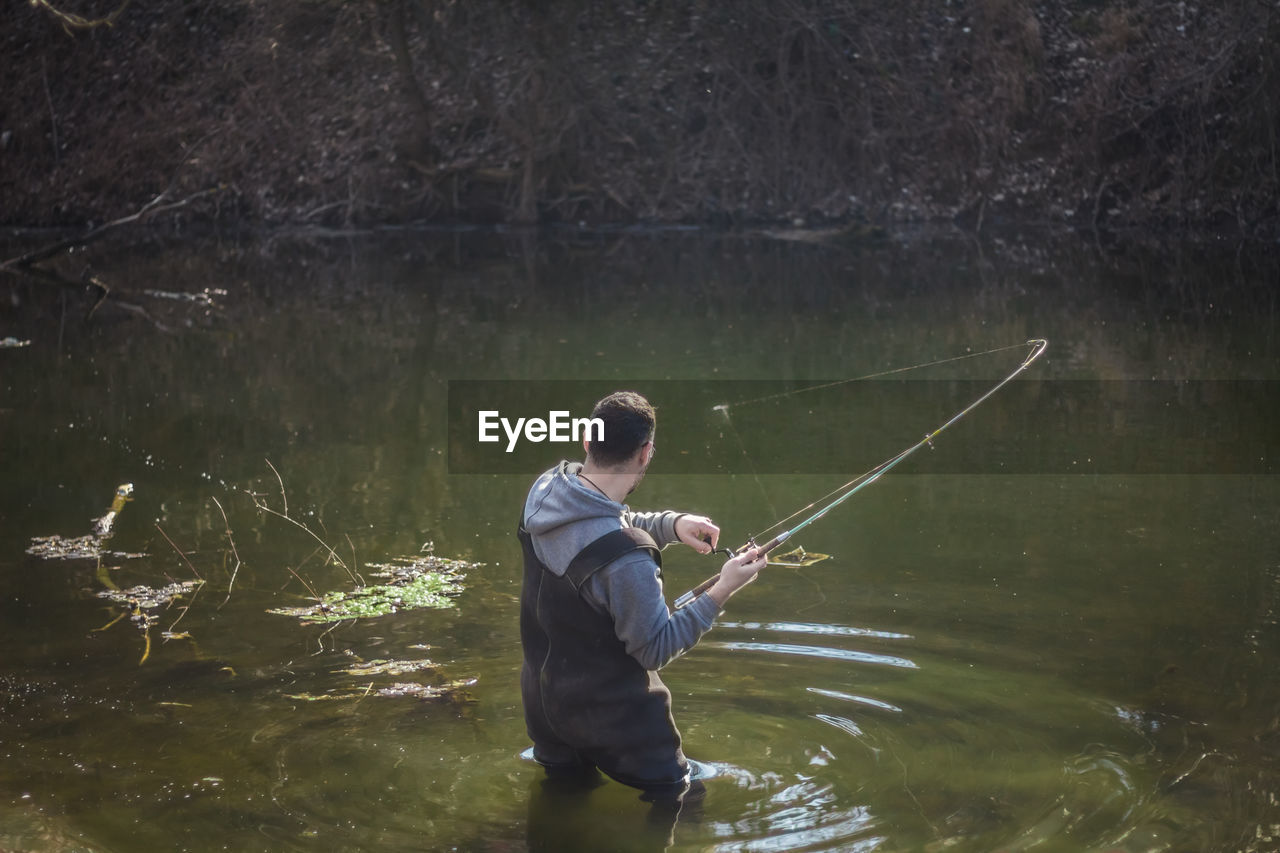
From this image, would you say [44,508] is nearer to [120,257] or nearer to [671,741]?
[671,741]

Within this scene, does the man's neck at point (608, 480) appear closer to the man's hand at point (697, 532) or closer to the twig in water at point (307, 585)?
the man's hand at point (697, 532)

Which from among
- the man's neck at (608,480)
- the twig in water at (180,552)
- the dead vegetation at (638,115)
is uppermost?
the dead vegetation at (638,115)

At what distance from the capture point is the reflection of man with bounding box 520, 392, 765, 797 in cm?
381

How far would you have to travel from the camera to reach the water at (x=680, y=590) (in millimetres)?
4289

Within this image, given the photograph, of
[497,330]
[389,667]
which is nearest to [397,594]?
[389,667]

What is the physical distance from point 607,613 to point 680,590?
233 cm

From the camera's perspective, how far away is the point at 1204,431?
8852 millimetres

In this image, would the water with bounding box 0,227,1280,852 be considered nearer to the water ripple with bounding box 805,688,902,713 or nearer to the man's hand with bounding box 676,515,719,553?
the water ripple with bounding box 805,688,902,713

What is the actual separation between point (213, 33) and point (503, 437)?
57.9 feet

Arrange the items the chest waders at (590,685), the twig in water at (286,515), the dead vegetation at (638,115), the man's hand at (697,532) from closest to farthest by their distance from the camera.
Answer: the chest waders at (590,685) → the man's hand at (697,532) → the twig in water at (286,515) → the dead vegetation at (638,115)

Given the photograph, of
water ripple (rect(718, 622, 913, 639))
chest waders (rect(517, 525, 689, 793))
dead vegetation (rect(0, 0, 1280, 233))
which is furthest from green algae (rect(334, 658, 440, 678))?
dead vegetation (rect(0, 0, 1280, 233))

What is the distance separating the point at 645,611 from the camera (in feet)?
12.5

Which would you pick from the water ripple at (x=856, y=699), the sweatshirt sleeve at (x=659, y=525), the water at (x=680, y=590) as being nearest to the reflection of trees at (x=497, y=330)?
the water at (x=680, y=590)

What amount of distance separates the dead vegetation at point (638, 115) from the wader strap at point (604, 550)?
55.7ft
